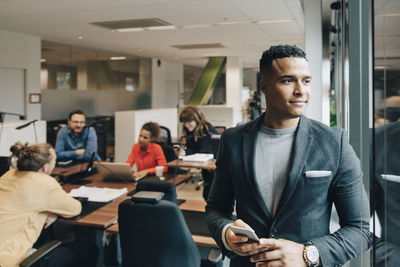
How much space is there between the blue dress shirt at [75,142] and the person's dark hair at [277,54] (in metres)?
4.01

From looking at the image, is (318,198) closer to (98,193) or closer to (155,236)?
(155,236)

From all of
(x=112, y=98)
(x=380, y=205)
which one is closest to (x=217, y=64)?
(x=112, y=98)

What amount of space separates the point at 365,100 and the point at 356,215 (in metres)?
0.53

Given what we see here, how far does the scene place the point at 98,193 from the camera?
11.0ft

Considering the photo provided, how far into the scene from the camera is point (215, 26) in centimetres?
657

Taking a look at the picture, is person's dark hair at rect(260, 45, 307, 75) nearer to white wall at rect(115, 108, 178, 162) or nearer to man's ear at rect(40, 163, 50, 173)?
man's ear at rect(40, 163, 50, 173)

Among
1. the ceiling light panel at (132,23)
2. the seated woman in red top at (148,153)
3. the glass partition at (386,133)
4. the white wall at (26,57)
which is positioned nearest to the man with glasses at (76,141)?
the seated woman in red top at (148,153)

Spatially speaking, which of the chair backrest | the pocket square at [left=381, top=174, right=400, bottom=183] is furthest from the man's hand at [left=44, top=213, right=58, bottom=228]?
the pocket square at [left=381, top=174, right=400, bottom=183]

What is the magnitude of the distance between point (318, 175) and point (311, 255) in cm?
25

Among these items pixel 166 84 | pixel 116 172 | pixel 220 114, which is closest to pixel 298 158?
pixel 116 172

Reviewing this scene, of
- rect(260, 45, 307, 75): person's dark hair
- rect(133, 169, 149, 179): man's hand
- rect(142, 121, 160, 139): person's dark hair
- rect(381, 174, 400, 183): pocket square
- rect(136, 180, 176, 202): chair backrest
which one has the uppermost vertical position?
rect(260, 45, 307, 75): person's dark hair

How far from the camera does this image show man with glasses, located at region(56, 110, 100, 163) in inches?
192

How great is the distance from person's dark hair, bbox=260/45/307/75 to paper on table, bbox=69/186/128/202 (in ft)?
7.51

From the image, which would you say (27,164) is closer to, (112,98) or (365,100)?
(365,100)
